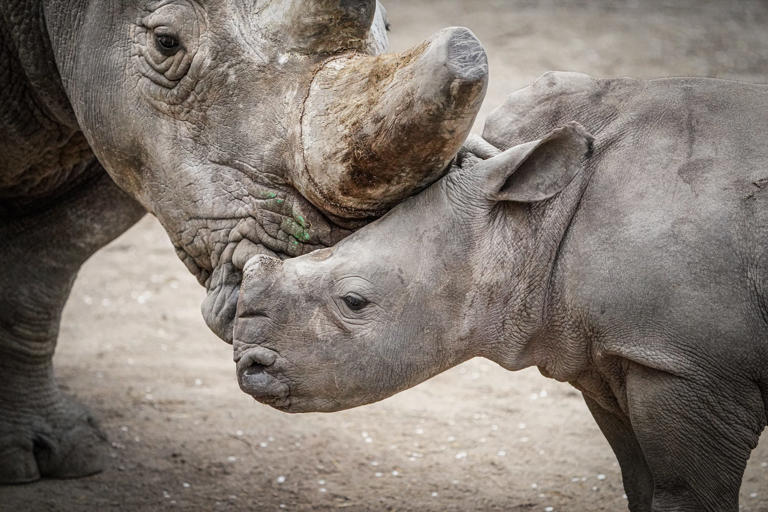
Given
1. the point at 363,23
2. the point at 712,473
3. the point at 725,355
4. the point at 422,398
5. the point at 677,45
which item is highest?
the point at 363,23

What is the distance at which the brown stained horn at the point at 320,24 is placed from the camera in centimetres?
348

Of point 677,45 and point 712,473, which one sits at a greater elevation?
point 712,473

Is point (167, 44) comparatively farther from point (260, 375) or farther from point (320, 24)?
point (260, 375)

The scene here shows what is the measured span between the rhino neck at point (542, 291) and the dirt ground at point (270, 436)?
1.46m

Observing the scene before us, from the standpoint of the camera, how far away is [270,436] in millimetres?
5570

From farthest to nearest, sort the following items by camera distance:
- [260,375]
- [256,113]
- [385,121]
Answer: [256,113] < [260,375] < [385,121]

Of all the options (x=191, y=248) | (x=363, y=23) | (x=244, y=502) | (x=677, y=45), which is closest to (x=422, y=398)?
(x=244, y=502)

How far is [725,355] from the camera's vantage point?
3.20 metres

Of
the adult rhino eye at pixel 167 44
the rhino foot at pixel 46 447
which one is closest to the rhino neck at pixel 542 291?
the adult rhino eye at pixel 167 44

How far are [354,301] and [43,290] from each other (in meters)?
2.52

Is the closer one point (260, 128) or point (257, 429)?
point (260, 128)

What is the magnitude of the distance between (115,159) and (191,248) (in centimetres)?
51

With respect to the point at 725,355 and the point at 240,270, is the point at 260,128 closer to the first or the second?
the point at 240,270

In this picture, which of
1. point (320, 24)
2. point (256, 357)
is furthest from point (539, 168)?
point (256, 357)
